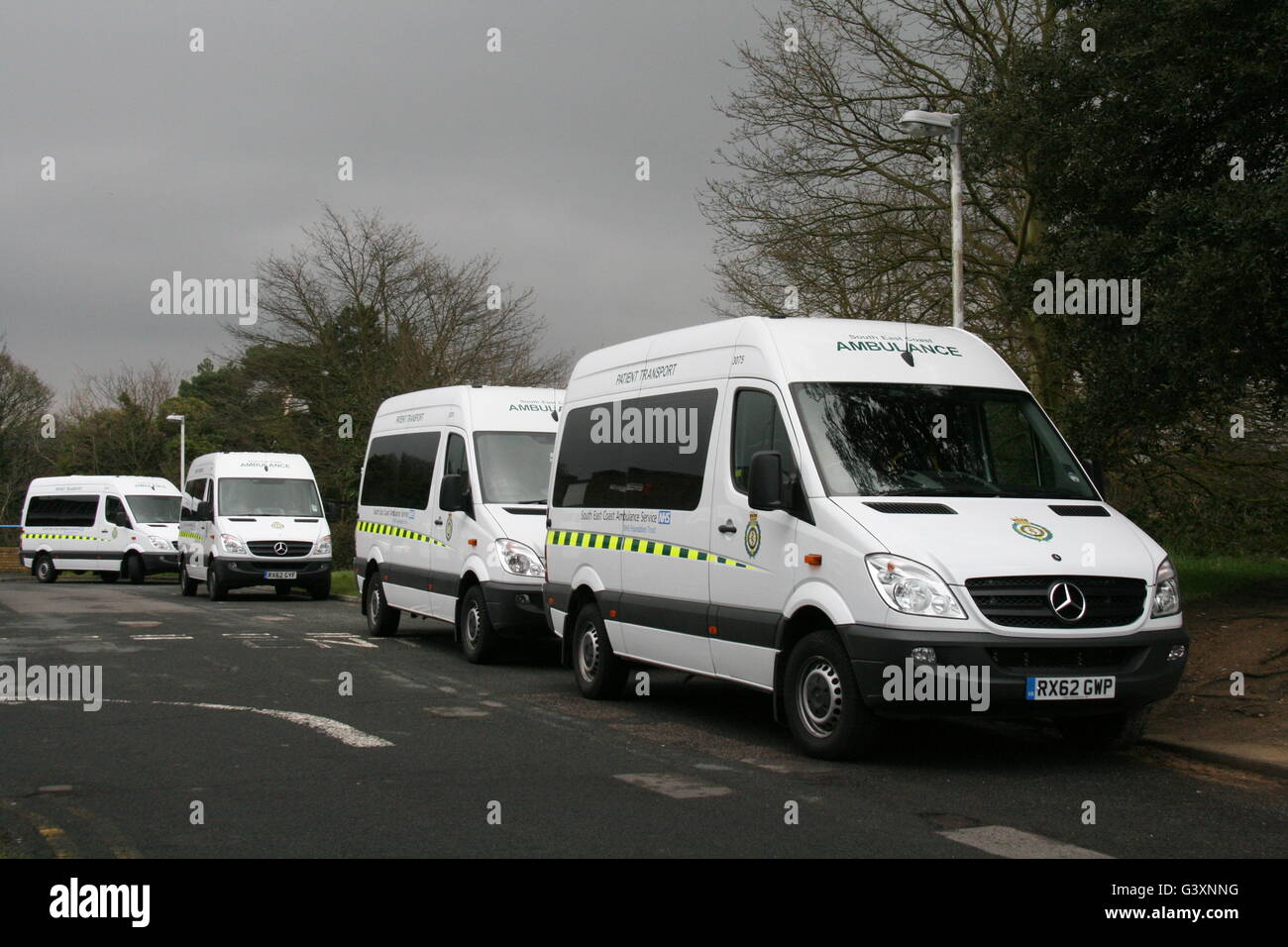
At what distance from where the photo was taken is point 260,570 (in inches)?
1004

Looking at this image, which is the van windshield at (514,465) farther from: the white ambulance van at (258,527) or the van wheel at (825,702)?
the white ambulance van at (258,527)

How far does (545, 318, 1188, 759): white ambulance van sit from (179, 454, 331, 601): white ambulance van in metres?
15.5

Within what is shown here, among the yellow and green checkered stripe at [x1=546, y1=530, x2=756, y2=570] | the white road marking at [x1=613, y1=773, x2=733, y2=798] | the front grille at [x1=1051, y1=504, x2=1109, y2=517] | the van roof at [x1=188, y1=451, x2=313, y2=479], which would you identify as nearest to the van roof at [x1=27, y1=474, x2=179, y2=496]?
the van roof at [x1=188, y1=451, x2=313, y2=479]

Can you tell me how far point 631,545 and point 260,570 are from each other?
16312mm

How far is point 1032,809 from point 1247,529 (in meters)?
15.2

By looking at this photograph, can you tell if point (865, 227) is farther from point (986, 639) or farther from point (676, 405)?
point (986, 639)

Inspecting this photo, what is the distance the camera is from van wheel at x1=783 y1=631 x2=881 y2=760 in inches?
317

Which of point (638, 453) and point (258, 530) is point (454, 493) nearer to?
point (638, 453)

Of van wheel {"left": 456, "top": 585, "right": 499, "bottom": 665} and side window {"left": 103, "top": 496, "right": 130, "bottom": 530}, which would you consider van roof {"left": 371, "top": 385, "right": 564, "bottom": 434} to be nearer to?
van wheel {"left": 456, "top": 585, "right": 499, "bottom": 665}

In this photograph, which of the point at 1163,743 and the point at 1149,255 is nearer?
the point at 1163,743

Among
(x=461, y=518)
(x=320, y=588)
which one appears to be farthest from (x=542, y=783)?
(x=320, y=588)

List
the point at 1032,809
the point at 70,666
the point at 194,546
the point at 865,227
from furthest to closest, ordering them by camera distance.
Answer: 1. the point at 194,546
2. the point at 865,227
3. the point at 70,666
4. the point at 1032,809
